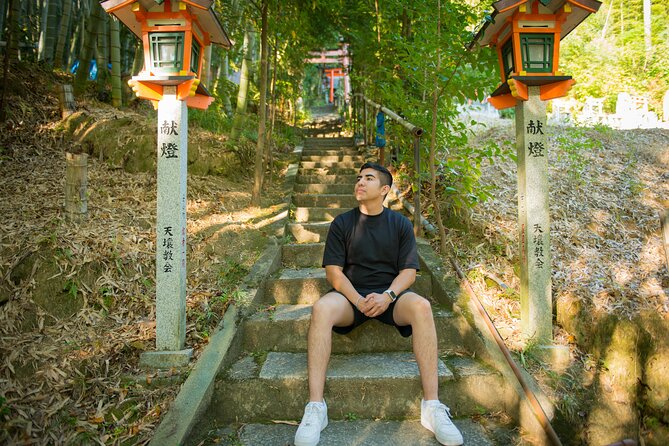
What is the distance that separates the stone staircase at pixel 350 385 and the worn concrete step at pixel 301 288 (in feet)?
0.23

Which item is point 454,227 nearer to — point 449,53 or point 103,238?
point 449,53

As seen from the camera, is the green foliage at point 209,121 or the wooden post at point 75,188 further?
the green foliage at point 209,121

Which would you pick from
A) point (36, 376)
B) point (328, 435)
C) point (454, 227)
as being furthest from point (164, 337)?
point (454, 227)

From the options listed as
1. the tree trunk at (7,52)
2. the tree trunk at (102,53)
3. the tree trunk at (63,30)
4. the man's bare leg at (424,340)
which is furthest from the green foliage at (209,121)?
the man's bare leg at (424,340)

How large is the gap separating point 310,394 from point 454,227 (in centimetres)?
244

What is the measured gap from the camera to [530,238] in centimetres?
277

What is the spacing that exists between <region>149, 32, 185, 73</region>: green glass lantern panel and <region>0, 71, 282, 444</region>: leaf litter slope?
1.56 meters

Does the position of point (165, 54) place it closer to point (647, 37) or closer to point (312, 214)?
point (312, 214)

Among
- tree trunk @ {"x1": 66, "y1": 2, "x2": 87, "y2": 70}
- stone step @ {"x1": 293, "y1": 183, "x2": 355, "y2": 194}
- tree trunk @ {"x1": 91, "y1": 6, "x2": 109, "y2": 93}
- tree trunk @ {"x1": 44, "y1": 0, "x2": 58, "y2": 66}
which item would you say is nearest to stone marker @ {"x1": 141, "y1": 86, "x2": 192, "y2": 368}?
stone step @ {"x1": 293, "y1": 183, "x2": 355, "y2": 194}

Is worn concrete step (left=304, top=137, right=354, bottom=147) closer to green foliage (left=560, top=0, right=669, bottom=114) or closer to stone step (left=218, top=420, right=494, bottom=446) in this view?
stone step (left=218, top=420, right=494, bottom=446)

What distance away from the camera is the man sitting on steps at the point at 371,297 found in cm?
219

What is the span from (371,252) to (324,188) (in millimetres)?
2981

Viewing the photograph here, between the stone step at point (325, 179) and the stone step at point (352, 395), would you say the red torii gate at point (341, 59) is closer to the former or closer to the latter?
the stone step at point (325, 179)

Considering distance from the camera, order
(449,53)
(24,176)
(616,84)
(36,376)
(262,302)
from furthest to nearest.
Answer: (616,84) < (24,176) < (449,53) < (262,302) < (36,376)
